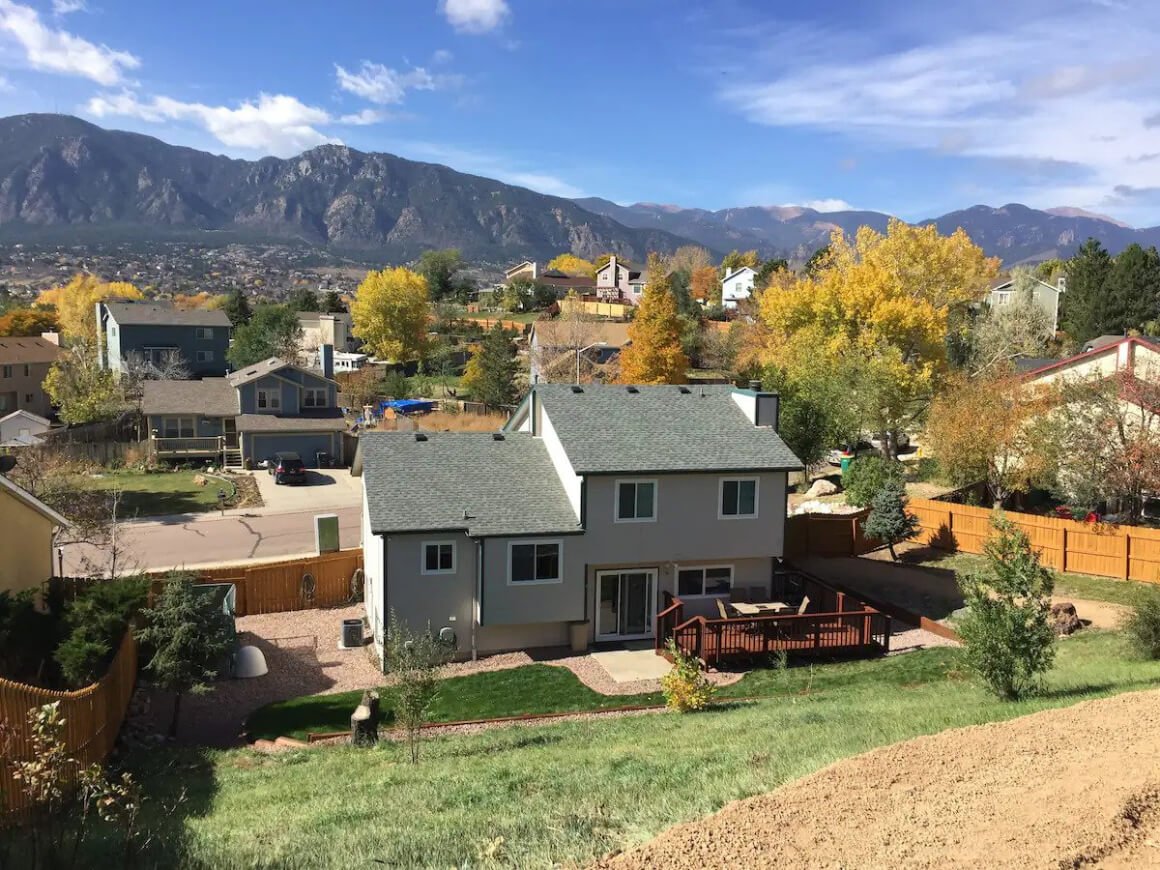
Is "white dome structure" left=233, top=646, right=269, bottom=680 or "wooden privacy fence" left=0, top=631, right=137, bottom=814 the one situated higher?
"wooden privacy fence" left=0, top=631, right=137, bottom=814

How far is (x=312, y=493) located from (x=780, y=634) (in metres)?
29.5

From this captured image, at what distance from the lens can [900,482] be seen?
107ft

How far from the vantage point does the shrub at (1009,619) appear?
14.8 meters

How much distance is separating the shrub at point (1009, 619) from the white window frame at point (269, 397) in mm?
47379

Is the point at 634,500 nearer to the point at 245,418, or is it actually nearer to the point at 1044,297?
the point at 245,418

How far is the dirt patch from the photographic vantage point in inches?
315

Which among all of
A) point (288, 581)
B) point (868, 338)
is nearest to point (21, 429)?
point (288, 581)

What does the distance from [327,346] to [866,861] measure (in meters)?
63.0

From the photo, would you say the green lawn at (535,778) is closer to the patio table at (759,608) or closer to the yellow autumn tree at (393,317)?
the patio table at (759,608)

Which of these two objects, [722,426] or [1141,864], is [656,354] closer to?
[722,426]

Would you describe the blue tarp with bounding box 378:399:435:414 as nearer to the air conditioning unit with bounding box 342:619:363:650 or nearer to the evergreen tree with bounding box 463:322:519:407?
the evergreen tree with bounding box 463:322:519:407

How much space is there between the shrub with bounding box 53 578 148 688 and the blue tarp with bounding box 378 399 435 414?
4570 centimetres

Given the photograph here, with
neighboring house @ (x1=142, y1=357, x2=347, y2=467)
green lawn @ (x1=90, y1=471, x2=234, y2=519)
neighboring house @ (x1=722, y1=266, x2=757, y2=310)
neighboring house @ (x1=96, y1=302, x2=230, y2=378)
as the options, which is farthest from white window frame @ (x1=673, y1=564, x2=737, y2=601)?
neighboring house @ (x1=722, y1=266, x2=757, y2=310)

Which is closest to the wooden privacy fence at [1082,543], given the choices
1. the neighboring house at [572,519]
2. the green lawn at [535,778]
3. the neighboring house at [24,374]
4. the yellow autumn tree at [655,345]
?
the neighboring house at [572,519]
